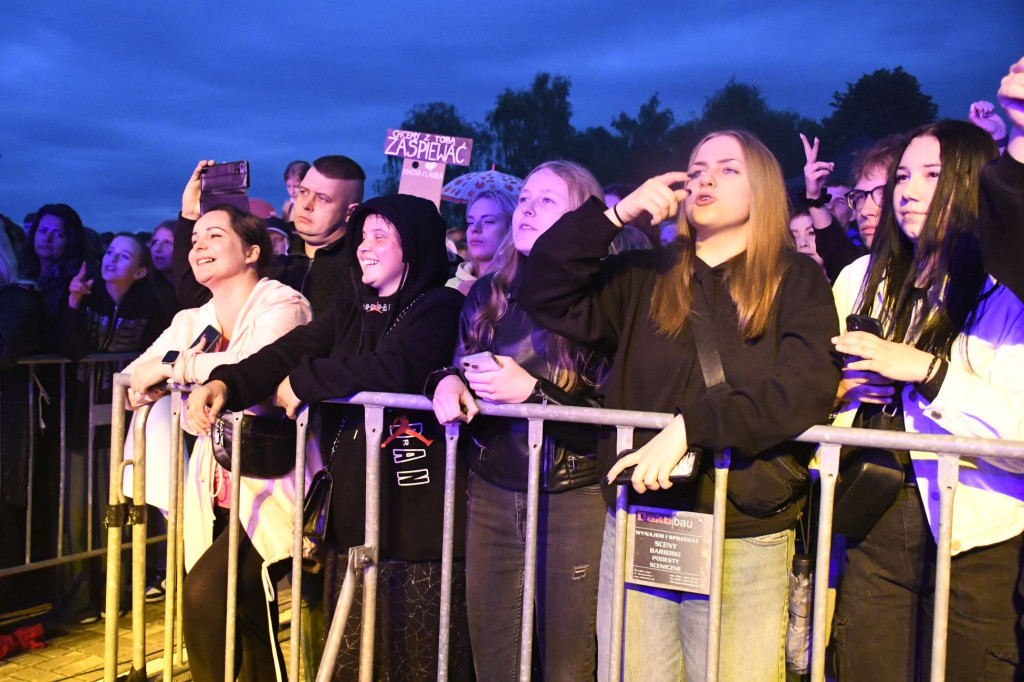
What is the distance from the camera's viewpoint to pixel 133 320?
5816 millimetres

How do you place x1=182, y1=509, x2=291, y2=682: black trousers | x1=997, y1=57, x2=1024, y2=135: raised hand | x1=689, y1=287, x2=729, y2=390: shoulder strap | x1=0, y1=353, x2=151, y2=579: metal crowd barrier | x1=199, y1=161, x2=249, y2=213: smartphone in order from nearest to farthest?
x1=997, y1=57, x2=1024, y2=135: raised hand, x1=689, y1=287, x2=729, y2=390: shoulder strap, x1=182, y1=509, x2=291, y2=682: black trousers, x1=199, y1=161, x2=249, y2=213: smartphone, x1=0, y1=353, x2=151, y2=579: metal crowd barrier

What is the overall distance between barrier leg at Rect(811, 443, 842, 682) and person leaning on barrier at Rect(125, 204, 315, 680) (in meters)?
1.86

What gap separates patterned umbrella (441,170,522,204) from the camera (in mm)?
4676

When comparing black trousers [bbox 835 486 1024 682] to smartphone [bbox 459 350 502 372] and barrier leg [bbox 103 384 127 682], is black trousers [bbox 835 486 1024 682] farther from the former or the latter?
barrier leg [bbox 103 384 127 682]

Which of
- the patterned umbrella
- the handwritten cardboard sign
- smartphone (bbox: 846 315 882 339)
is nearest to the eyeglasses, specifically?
smartphone (bbox: 846 315 882 339)

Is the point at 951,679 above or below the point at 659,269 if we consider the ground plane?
below

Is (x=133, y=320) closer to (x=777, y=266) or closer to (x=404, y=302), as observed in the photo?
(x=404, y=302)

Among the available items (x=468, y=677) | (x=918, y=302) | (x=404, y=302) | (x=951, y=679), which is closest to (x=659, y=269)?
(x=918, y=302)

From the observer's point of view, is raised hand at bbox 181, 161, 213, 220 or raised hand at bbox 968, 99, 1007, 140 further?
raised hand at bbox 181, 161, 213, 220

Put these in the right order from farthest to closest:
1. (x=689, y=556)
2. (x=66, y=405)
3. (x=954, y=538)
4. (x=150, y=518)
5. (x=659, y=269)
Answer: (x=150, y=518), (x=66, y=405), (x=659, y=269), (x=689, y=556), (x=954, y=538)

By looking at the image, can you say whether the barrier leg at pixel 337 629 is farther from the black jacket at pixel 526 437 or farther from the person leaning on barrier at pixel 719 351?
the person leaning on barrier at pixel 719 351

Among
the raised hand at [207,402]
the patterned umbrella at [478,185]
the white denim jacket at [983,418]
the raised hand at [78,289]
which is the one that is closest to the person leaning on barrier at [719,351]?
the white denim jacket at [983,418]

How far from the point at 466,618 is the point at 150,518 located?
3634 mm

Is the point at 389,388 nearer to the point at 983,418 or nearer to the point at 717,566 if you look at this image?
the point at 717,566
